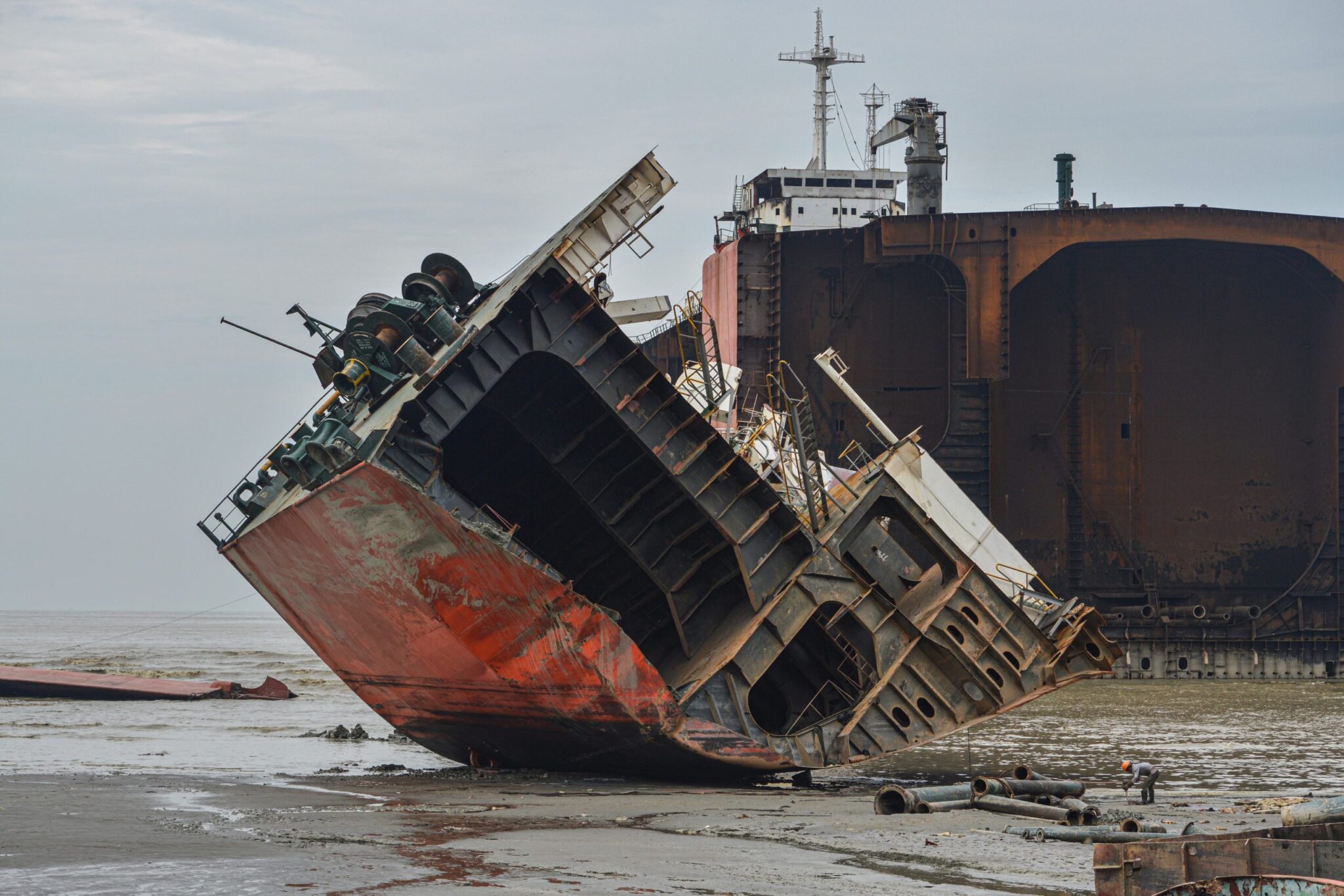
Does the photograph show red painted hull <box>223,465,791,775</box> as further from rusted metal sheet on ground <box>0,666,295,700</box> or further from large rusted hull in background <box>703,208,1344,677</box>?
large rusted hull in background <box>703,208,1344,677</box>

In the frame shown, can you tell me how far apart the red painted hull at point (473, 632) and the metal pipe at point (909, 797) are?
9.37ft

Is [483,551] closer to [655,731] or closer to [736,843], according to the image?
[655,731]

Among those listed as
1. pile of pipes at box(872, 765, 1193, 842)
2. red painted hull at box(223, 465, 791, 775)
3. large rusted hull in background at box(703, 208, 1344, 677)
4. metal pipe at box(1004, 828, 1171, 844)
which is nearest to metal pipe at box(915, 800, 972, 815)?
pile of pipes at box(872, 765, 1193, 842)

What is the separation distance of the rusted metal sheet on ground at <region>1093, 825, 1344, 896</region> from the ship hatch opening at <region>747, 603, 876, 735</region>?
9.93 meters

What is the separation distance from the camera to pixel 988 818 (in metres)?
13.1

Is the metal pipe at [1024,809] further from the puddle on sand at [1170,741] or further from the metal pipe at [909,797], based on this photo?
the puddle on sand at [1170,741]

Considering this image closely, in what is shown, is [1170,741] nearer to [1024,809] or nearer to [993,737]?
[993,737]

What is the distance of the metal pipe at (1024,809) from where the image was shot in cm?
1255

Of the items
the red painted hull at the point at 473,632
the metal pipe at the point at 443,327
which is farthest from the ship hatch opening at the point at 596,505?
the red painted hull at the point at 473,632

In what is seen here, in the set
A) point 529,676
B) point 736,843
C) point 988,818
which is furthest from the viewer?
point 529,676

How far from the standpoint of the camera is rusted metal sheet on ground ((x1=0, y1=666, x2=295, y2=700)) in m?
33.4

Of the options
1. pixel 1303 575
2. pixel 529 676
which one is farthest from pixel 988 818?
pixel 1303 575

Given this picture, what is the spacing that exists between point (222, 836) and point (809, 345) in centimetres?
2892

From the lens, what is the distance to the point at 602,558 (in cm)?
1902
